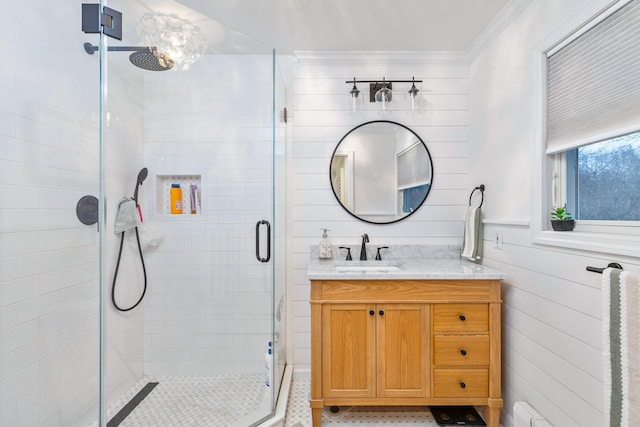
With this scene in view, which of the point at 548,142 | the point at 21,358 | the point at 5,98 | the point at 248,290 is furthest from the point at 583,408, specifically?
the point at 5,98

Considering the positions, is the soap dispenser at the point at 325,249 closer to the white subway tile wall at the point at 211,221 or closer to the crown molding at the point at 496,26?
the white subway tile wall at the point at 211,221

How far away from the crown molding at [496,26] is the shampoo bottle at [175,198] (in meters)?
2.09

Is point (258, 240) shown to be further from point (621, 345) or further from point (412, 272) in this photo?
point (621, 345)

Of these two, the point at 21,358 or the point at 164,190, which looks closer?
the point at 21,358

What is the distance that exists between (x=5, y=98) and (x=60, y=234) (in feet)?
1.86

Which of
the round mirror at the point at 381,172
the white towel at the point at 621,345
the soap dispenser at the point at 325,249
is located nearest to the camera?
the white towel at the point at 621,345

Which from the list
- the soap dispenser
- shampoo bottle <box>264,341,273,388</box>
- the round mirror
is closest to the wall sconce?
the round mirror

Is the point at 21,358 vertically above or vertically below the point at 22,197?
below

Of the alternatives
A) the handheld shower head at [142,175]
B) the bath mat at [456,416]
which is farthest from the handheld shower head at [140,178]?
the bath mat at [456,416]

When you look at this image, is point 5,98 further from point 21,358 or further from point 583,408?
point 583,408

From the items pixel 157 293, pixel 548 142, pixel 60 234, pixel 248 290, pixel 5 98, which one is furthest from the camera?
pixel 248 290

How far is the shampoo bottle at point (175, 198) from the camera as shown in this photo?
1.60 m

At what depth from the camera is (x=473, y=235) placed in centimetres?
199

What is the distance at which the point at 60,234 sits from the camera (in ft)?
4.34
